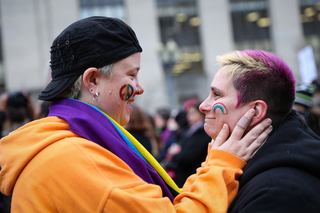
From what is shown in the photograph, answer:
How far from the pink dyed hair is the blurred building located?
26.5m

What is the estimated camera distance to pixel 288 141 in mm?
1773

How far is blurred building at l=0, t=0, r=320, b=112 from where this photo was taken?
2920 cm

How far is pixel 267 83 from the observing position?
6.25 feet

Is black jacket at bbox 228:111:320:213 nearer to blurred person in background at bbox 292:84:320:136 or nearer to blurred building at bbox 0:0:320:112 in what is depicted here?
blurred person in background at bbox 292:84:320:136

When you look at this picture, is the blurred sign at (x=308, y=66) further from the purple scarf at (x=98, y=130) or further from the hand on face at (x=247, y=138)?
the purple scarf at (x=98, y=130)

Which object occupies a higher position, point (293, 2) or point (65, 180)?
point (293, 2)

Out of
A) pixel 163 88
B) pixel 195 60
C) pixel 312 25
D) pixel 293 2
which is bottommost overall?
pixel 163 88

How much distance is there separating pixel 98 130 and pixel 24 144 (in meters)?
0.41

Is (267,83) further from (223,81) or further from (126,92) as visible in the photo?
(126,92)

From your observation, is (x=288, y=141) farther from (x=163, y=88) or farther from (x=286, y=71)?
(x=163, y=88)

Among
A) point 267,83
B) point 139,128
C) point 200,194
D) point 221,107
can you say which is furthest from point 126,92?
point 139,128

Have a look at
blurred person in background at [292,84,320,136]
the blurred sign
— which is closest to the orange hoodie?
blurred person in background at [292,84,320,136]

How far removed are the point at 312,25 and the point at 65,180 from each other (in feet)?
120

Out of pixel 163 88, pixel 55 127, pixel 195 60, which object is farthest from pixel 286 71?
pixel 195 60
